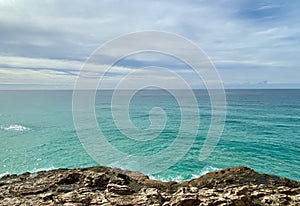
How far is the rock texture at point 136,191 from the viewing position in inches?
364

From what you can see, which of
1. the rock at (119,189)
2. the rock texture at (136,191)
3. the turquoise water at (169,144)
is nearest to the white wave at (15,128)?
the turquoise water at (169,144)

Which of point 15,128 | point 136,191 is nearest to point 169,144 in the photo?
point 136,191

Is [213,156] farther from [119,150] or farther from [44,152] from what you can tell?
[44,152]

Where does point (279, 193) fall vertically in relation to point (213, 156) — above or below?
above

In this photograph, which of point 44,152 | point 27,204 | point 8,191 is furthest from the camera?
point 44,152

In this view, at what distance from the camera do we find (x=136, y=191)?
10.9 m

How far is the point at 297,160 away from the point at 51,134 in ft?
134

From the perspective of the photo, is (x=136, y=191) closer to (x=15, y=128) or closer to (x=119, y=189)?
(x=119, y=189)

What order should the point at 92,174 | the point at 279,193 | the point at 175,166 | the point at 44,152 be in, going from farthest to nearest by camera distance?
the point at 44,152
the point at 175,166
the point at 92,174
the point at 279,193

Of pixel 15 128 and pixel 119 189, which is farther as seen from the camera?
pixel 15 128

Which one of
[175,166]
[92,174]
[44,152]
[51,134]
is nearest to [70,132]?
[51,134]

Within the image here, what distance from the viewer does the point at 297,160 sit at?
99.7 feet

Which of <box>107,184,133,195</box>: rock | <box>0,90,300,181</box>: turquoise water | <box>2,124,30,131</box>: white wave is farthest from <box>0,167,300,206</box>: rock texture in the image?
<box>2,124,30,131</box>: white wave

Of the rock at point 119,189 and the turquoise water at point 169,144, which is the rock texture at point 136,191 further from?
the turquoise water at point 169,144
